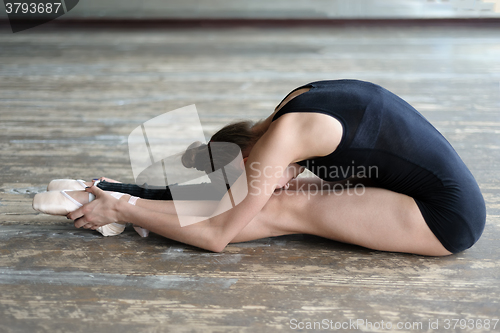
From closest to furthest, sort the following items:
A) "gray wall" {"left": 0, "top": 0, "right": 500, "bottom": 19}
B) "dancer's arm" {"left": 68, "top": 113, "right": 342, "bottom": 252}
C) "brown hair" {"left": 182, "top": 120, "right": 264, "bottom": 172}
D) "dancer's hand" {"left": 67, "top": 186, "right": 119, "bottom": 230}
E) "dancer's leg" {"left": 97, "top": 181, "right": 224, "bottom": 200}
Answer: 1. "dancer's arm" {"left": 68, "top": 113, "right": 342, "bottom": 252}
2. "brown hair" {"left": 182, "top": 120, "right": 264, "bottom": 172}
3. "dancer's hand" {"left": 67, "top": 186, "right": 119, "bottom": 230}
4. "dancer's leg" {"left": 97, "top": 181, "right": 224, "bottom": 200}
5. "gray wall" {"left": 0, "top": 0, "right": 500, "bottom": 19}

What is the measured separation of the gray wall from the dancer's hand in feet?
17.3

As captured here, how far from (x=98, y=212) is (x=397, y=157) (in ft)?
3.35

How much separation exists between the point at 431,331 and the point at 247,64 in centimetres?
365

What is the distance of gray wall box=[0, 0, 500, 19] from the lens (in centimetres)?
629

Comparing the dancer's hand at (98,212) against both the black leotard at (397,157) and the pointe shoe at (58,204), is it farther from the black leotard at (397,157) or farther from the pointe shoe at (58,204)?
the black leotard at (397,157)

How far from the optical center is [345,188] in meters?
1.67

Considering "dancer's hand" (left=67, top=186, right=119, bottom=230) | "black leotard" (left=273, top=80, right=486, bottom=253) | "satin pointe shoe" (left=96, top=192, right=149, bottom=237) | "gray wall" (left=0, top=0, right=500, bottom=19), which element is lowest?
"satin pointe shoe" (left=96, top=192, right=149, bottom=237)

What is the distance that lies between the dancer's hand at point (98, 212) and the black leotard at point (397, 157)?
0.66m

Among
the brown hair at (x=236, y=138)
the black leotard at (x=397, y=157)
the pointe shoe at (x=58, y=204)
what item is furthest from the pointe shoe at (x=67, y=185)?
the black leotard at (x=397, y=157)

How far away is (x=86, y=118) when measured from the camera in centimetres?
311

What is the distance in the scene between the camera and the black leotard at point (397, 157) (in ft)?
4.44

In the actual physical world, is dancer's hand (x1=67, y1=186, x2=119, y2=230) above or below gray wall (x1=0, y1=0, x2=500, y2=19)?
below

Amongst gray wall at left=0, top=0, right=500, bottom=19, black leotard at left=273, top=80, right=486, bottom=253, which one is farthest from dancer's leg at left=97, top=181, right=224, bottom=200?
gray wall at left=0, top=0, right=500, bottom=19

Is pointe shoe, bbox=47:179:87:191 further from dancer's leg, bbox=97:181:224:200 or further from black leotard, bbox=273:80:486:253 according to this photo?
black leotard, bbox=273:80:486:253
